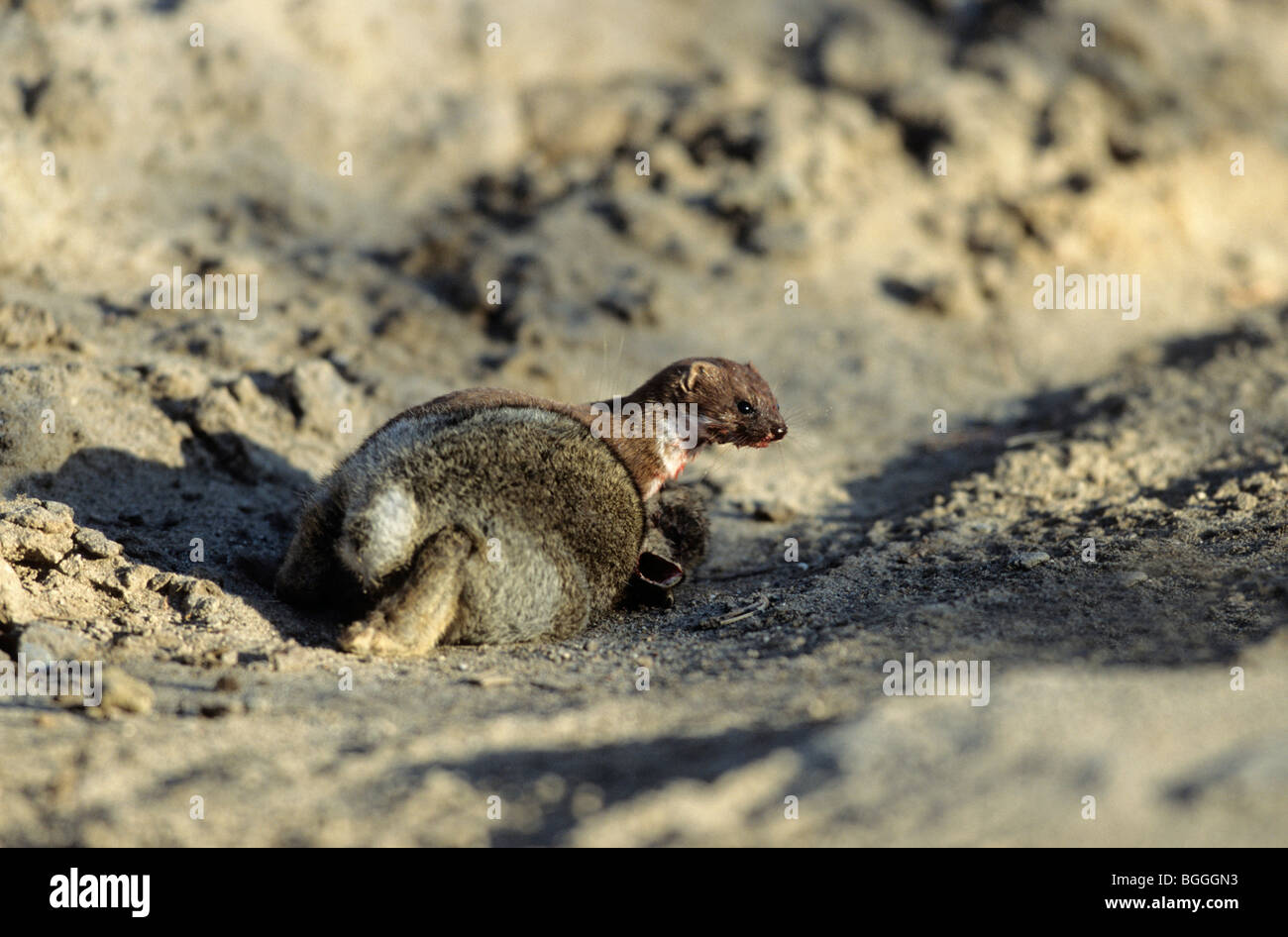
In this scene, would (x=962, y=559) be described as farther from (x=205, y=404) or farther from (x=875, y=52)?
(x=875, y=52)

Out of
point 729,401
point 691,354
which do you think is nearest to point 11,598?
point 729,401

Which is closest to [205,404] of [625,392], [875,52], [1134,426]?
[625,392]

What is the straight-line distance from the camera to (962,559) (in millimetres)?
5836

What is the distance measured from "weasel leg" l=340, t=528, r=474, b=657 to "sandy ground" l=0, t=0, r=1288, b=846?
14 centimetres

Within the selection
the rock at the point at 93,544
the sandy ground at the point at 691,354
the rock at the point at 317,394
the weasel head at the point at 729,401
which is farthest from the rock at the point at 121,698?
the rock at the point at 317,394

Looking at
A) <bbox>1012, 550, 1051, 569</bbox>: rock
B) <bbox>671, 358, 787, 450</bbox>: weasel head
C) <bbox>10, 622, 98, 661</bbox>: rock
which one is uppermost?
<bbox>671, 358, 787, 450</bbox>: weasel head

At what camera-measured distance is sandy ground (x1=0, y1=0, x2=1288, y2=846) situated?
11.0 ft

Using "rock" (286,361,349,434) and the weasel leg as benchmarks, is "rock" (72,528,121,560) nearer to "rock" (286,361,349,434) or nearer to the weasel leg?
the weasel leg

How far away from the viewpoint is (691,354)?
868 cm

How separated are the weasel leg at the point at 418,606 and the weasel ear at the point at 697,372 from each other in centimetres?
161

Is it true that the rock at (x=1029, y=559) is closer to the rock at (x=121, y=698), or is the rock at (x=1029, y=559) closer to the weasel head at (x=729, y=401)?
the weasel head at (x=729, y=401)

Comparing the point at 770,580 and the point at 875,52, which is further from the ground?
the point at 875,52

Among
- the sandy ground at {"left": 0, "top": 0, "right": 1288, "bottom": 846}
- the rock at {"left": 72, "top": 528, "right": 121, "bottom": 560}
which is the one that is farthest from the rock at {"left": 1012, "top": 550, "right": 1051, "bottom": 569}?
the rock at {"left": 72, "top": 528, "right": 121, "bottom": 560}

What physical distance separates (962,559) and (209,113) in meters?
6.98
